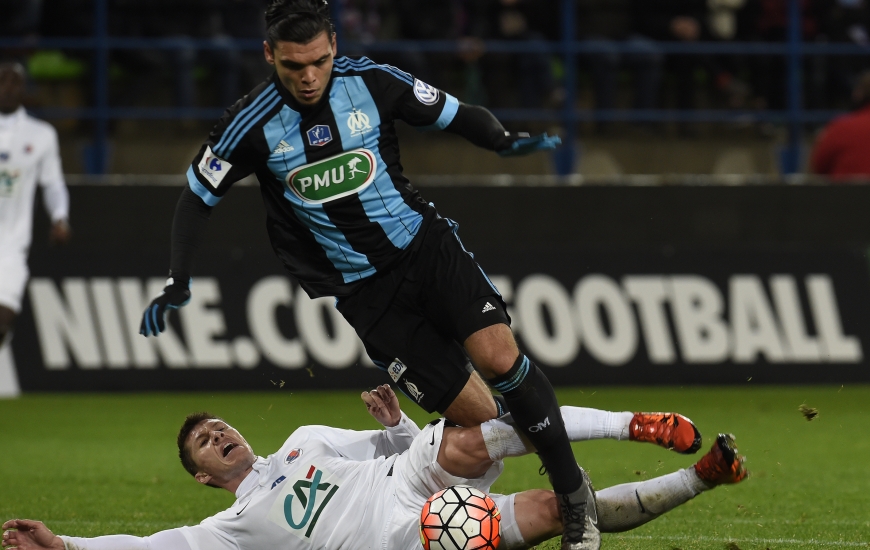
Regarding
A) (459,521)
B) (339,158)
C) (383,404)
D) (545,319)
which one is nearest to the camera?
(459,521)

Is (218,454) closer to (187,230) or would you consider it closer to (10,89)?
(187,230)

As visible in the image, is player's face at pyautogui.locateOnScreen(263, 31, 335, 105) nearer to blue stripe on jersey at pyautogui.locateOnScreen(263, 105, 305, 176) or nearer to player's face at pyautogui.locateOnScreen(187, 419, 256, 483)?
blue stripe on jersey at pyautogui.locateOnScreen(263, 105, 305, 176)

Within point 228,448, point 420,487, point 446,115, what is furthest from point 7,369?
point 446,115

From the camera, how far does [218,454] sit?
550cm

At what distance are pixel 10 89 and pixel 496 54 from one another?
4669mm

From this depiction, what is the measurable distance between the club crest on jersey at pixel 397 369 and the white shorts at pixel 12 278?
5.09 m

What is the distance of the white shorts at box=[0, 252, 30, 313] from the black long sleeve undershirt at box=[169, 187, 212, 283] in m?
4.67

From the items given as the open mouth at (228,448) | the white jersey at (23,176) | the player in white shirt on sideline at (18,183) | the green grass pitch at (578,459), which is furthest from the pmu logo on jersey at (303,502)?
the white jersey at (23,176)

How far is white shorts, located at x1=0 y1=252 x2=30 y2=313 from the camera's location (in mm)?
9688

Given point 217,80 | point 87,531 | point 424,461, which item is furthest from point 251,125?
point 217,80

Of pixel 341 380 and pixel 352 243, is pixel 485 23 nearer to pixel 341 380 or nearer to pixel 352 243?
pixel 341 380

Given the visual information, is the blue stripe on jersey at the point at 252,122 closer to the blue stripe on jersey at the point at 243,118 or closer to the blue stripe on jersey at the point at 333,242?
the blue stripe on jersey at the point at 243,118

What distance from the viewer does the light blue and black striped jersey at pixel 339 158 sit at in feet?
17.5

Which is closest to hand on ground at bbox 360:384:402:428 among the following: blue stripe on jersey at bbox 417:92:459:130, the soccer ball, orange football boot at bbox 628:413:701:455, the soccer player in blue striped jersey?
the soccer player in blue striped jersey
